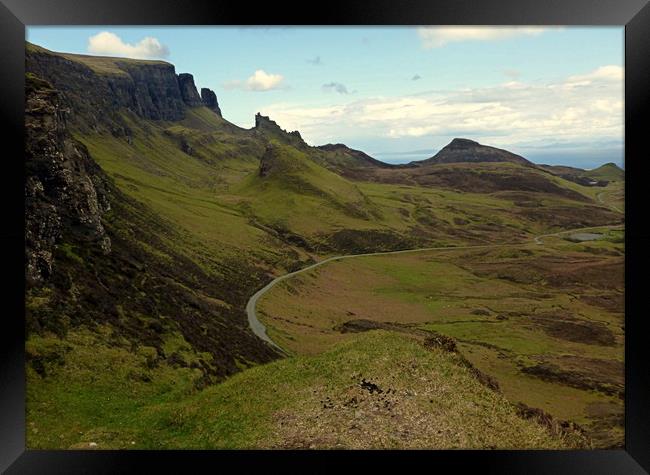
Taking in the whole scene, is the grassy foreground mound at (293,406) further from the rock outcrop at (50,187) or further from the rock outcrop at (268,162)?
the rock outcrop at (268,162)

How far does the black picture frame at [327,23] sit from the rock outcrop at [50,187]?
46.4ft

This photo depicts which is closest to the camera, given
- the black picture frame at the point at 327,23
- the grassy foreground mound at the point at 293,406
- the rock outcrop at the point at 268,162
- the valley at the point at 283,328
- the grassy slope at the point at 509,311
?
the black picture frame at the point at 327,23

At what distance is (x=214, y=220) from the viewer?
325 feet

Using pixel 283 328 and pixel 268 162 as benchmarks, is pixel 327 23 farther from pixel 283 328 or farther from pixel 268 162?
pixel 268 162

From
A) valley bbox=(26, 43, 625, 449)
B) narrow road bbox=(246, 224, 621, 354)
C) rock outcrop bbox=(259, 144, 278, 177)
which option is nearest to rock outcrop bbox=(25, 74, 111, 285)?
A: valley bbox=(26, 43, 625, 449)

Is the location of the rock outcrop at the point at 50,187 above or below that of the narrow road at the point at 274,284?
above

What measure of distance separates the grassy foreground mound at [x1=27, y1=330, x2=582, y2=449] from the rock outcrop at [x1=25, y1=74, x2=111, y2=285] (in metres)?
9.68

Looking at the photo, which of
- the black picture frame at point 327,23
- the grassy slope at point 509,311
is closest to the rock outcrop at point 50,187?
the black picture frame at point 327,23

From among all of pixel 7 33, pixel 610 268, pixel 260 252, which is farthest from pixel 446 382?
pixel 610 268

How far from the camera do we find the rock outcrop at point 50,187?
28.8 metres

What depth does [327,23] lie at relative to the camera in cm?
1349

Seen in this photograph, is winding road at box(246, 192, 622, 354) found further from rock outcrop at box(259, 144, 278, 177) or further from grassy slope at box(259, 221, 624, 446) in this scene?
rock outcrop at box(259, 144, 278, 177)

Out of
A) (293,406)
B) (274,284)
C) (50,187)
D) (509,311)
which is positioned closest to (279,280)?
(274,284)

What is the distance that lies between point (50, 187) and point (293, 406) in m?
29.1
